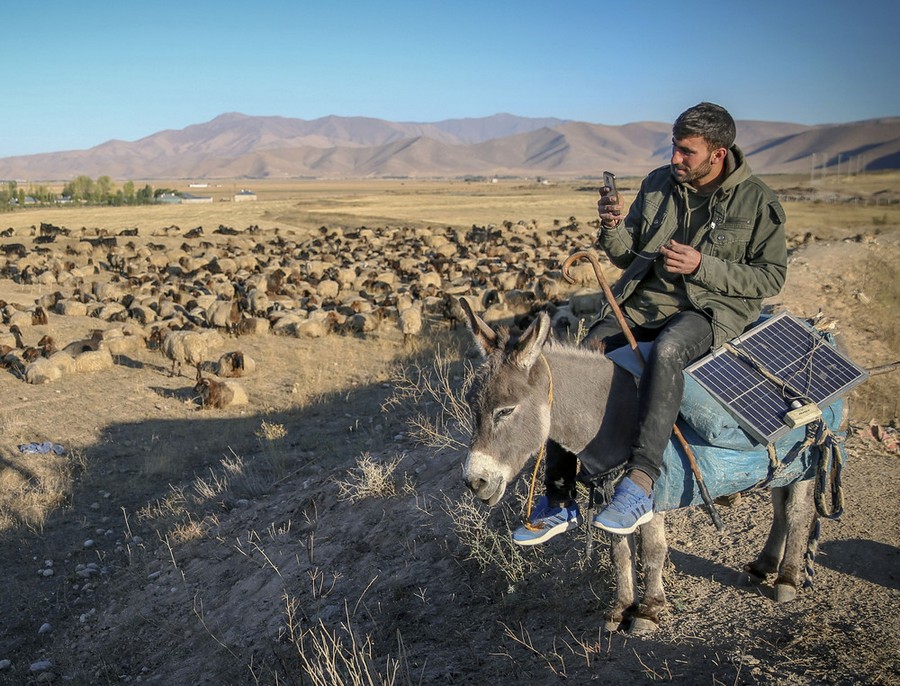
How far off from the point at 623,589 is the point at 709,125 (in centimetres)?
244

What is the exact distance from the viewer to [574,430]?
369 centimetres

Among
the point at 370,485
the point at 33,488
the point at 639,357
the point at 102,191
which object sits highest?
the point at 639,357

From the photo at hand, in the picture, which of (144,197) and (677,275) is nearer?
(677,275)

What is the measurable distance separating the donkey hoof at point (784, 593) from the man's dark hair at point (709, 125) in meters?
2.46

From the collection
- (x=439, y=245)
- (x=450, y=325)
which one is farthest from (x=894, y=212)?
(x=450, y=325)

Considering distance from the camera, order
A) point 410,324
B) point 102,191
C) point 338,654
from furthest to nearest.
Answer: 1. point 102,191
2. point 410,324
3. point 338,654

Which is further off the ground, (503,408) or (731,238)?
(731,238)

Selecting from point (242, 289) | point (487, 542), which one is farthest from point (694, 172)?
point (242, 289)

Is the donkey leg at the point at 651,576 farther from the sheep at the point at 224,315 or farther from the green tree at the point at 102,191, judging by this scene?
the green tree at the point at 102,191

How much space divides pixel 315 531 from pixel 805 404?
428cm

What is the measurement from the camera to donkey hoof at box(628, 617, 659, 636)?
13.3ft

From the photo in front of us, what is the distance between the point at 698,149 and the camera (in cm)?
386

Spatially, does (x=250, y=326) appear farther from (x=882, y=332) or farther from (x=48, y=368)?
(x=882, y=332)

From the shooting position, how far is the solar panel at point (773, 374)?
385 cm
